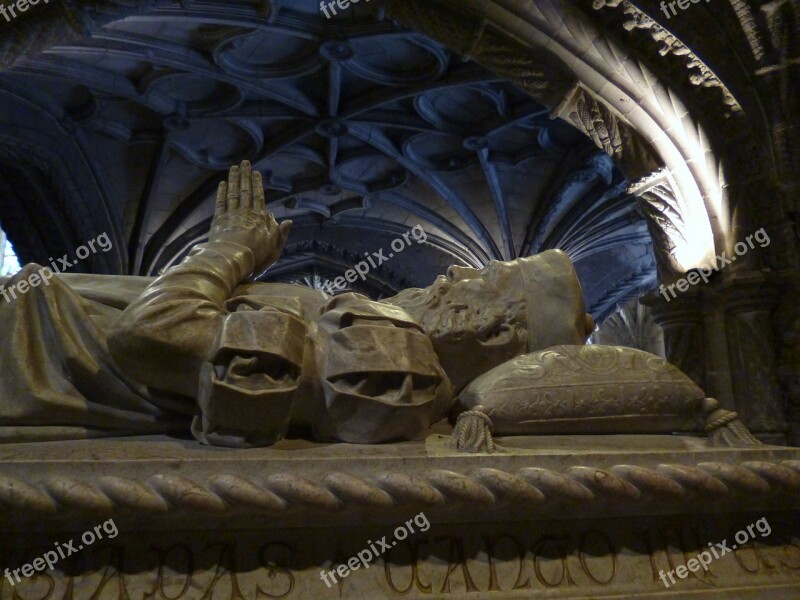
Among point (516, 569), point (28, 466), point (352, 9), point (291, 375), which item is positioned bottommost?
point (516, 569)

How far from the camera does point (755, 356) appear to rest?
422 cm

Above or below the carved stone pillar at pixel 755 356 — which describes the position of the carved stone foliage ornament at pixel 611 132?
above

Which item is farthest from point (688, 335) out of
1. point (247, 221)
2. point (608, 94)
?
point (247, 221)

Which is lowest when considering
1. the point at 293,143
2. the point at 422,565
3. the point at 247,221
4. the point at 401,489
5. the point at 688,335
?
the point at 422,565

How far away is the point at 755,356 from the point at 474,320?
3.10 m

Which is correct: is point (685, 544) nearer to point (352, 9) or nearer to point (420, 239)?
point (352, 9)

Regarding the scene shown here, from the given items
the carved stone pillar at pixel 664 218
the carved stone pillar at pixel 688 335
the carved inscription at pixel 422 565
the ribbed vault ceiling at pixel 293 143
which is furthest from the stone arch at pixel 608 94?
the carved inscription at pixel 422 565

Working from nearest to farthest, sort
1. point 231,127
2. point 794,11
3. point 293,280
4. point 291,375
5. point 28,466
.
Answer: point 28,466 < point 291,375 < point 794,11 < point 231,127 < point 293,280

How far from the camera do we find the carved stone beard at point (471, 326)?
187cm

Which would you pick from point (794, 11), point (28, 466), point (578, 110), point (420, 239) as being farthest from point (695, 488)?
point (420, 239)

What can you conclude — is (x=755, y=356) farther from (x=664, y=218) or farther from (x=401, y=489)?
(x=401, y=489)

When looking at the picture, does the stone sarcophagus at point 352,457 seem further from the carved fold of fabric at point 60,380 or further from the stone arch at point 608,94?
the stone arch at point 608,94

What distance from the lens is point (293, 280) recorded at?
14.0 m

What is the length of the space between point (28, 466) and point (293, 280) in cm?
1286
